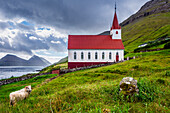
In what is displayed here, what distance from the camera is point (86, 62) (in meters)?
40.6

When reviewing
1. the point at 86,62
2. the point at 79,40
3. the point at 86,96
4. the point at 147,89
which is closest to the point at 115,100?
the point at 86,96

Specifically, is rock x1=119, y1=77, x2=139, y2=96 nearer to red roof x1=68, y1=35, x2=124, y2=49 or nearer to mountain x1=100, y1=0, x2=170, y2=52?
red roof x1=68, y1=35, x2=124, y2=49

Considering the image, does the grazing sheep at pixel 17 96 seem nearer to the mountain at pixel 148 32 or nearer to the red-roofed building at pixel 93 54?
the red-roofed building at pixel 93 54

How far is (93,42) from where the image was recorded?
42.5 m

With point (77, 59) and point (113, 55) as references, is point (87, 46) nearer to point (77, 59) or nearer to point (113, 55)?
point (77, 59)

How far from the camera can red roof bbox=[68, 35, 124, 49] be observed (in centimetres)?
4078

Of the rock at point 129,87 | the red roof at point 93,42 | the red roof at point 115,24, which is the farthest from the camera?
the red roof at point 115,24

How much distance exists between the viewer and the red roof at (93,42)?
134 ft

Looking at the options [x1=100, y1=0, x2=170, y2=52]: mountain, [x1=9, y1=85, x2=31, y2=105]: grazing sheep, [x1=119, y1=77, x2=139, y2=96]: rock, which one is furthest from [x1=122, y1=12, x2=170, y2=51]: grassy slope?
[x1=9, y1=85, x2=31, y2=105]: grazing sheep

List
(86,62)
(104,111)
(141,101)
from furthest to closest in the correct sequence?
(86,62) < (141,101) < (104,111)

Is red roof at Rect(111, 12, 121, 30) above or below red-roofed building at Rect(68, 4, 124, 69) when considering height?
above

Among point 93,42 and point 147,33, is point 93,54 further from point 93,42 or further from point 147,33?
point 147,33

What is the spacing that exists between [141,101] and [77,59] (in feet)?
113

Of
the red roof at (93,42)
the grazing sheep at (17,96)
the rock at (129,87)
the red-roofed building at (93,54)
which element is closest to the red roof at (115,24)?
the red roof at (93,42)
